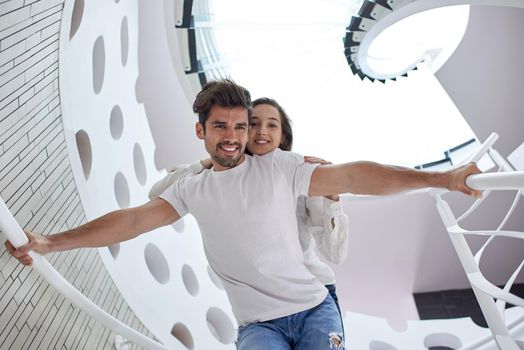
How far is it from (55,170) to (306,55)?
3.83 m

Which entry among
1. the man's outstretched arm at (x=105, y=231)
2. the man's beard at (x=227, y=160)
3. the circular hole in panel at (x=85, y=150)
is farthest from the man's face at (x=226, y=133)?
the circular hole in panel at (x=85, y=150)

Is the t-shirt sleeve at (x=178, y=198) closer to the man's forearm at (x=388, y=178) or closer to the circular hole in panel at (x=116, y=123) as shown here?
the man's forearm at (x=388, y=178)

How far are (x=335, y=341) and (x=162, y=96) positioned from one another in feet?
11.8

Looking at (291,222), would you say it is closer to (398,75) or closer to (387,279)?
(398,75)

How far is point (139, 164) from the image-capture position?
147 inches

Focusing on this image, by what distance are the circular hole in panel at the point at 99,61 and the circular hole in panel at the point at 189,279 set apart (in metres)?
1.59

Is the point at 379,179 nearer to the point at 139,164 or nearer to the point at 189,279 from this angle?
the point at 139,164

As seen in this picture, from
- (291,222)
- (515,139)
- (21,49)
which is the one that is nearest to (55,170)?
(21,49)

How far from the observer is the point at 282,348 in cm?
167

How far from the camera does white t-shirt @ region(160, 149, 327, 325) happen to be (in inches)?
68.7

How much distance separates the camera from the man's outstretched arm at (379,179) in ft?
5.09

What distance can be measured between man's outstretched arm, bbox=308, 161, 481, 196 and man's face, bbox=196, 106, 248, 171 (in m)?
0.30

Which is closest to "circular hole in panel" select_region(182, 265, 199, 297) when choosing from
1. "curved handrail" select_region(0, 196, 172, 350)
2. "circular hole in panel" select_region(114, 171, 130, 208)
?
"circular hole in panel" select_region(114, 171, 130, 208)

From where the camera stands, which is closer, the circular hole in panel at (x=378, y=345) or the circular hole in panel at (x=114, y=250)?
the circular hole in panel at (x=114, y=250)
